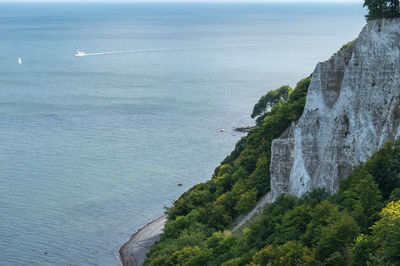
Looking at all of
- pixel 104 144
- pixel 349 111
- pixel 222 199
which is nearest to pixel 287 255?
pixel 349 111

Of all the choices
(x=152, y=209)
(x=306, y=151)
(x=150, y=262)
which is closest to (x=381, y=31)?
(x=306, y=151)

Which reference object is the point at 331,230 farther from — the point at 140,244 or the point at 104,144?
the point at 104,144

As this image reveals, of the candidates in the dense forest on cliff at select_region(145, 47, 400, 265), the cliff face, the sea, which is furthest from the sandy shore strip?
the cliff face

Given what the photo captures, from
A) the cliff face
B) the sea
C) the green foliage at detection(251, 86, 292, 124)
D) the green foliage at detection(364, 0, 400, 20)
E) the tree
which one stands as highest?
the green foliage at detection(364, 0, 400, 20)

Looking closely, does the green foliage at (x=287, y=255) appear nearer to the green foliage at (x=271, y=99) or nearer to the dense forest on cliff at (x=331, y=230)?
the dense forest on cliff at (x=331, y=230)

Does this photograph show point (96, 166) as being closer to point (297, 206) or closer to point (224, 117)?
point (224, 117)

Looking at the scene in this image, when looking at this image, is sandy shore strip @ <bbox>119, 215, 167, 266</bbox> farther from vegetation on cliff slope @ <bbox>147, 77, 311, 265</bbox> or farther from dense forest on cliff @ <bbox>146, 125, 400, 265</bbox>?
dense forest on cliff @ <bbox>146, 125, 400, 265</bbox>
